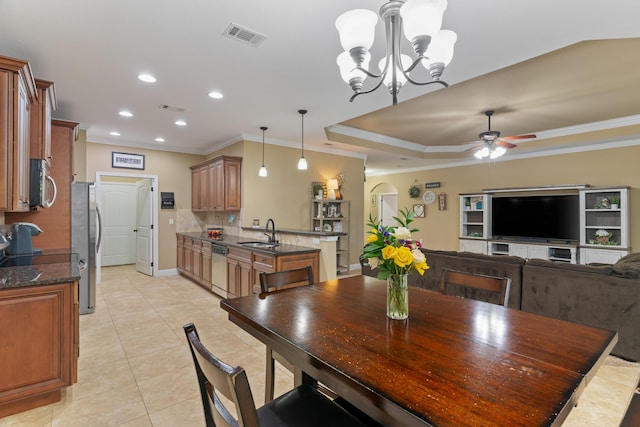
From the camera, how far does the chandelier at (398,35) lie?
1.55 metres

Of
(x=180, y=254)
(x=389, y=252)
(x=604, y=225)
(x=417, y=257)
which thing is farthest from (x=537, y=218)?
(x=180, y=254)

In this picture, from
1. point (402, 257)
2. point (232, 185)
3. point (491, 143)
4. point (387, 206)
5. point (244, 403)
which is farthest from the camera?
point (387, 206)

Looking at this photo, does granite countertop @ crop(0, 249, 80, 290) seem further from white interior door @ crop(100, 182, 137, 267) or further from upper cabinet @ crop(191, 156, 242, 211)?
white interior door @ crop(100, 182, 137, 267)

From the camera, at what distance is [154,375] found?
2609 mm

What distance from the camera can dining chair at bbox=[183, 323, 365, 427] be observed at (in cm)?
82

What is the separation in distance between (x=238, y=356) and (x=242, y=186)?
10.5 ft

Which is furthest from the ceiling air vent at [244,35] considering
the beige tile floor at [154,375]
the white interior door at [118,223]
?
the white interior door at [118,223]

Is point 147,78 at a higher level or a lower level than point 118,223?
higher

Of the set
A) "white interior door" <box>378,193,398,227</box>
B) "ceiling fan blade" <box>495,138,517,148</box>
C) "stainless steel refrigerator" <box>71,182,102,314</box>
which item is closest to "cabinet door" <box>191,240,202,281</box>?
"stainless steel refrigerator" <box>71,182,102,314</box>

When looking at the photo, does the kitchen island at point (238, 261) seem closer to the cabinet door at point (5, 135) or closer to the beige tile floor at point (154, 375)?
the beige tile floor at point (154, 375)

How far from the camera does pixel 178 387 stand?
2.44 meters

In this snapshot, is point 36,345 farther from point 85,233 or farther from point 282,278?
point 85,233

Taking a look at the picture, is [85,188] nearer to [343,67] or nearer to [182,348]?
[182,348]

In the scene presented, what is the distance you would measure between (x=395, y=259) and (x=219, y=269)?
392 cm
